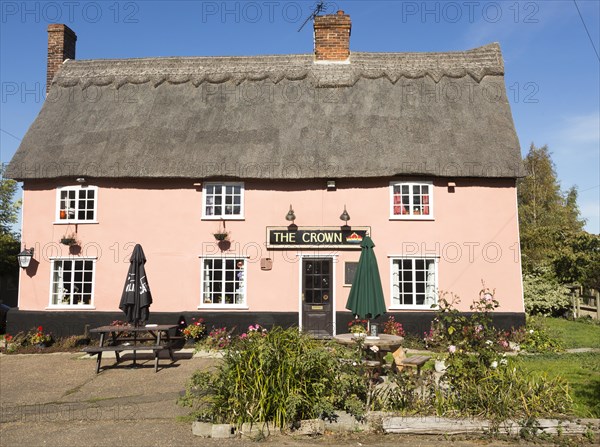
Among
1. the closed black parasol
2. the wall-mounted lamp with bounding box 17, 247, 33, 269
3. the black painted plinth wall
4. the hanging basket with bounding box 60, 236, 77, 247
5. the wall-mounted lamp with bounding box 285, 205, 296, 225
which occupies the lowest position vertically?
the black painted plinth wall

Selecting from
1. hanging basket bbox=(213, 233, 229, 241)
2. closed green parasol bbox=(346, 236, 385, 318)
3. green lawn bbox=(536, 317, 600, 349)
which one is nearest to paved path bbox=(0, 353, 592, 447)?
closed green parasol bbox=(346, 236, 385, 318)

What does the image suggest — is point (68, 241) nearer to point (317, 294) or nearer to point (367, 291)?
point (317, 294)

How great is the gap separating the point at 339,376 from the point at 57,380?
248 inches

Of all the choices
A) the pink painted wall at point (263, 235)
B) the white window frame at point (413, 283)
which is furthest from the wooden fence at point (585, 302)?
the white window frame at point (413, 283)

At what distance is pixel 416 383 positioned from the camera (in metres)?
6.88

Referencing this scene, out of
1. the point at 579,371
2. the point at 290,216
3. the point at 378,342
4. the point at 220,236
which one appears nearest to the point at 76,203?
the point at 220,236

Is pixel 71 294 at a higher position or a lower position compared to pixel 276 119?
lower

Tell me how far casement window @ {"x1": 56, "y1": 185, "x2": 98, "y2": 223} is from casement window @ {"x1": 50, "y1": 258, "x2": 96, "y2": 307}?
1.27 meters

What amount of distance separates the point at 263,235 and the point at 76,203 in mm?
5696

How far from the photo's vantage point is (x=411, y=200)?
46.6 feet

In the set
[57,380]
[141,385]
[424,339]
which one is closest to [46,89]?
[57,380]

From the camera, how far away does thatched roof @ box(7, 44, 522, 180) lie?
14188 millimetres

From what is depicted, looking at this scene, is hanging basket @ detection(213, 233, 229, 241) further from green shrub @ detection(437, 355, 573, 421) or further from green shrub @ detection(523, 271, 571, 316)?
green shrub @ detection(523, 271, 571, 316)

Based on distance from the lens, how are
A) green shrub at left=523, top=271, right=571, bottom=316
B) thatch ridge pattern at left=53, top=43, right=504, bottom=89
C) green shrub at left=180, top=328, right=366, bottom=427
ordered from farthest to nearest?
green shrub at left=523, top=271, right=571, bottom=316, thatch ridge pattern at left=53, top=43, right=504, bottom=89, green shrub at left=180, top=328, right=366, bottom=427
